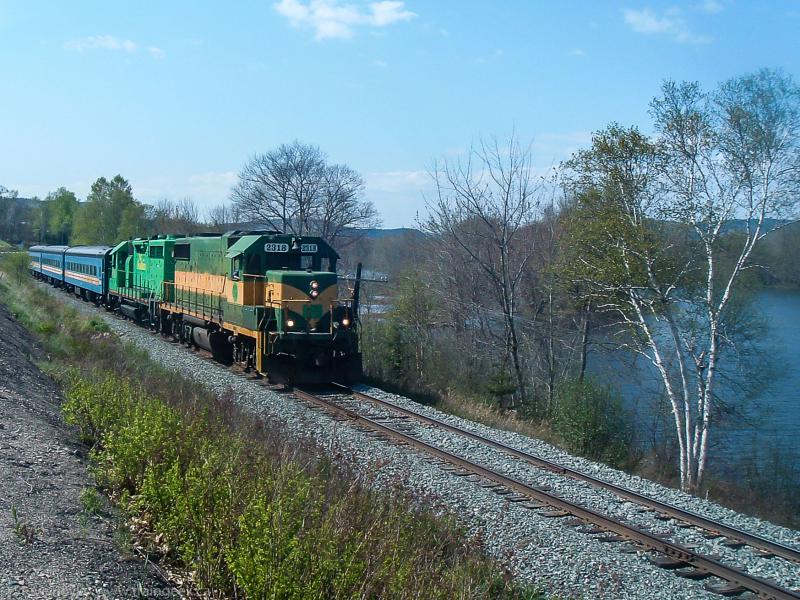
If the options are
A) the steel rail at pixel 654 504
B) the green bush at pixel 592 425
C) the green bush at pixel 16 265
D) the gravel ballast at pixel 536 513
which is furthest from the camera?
the green bush at pixel 16 265

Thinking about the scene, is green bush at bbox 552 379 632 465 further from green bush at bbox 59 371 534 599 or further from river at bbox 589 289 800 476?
green bush at bbox 59 371 534 599

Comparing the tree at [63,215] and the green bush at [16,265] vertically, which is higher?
the tree at [63,215]

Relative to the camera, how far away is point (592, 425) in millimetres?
15461

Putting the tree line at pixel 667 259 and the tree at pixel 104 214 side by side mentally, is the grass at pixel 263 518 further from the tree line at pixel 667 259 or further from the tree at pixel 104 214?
the tree at pixel 104 214

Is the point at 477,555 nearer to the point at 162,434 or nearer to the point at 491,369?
the point at 162,434

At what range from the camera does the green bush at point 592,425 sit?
50.0ft

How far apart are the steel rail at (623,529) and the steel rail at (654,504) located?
84 centimetres

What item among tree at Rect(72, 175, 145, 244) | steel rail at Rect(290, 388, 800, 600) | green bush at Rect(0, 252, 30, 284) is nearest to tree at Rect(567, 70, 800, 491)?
steel rail at Rect(290, 388, 800, 600)

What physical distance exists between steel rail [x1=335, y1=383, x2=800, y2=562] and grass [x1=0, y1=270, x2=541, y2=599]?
301 centimetres

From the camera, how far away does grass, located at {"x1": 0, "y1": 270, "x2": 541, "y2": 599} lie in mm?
4801

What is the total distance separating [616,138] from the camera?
1936 cm

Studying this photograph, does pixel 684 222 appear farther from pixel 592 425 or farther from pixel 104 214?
pixel 104 214

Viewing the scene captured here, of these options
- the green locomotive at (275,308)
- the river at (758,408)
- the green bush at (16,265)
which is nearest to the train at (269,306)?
the green locomotive at (275,308)

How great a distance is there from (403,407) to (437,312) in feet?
46.2
